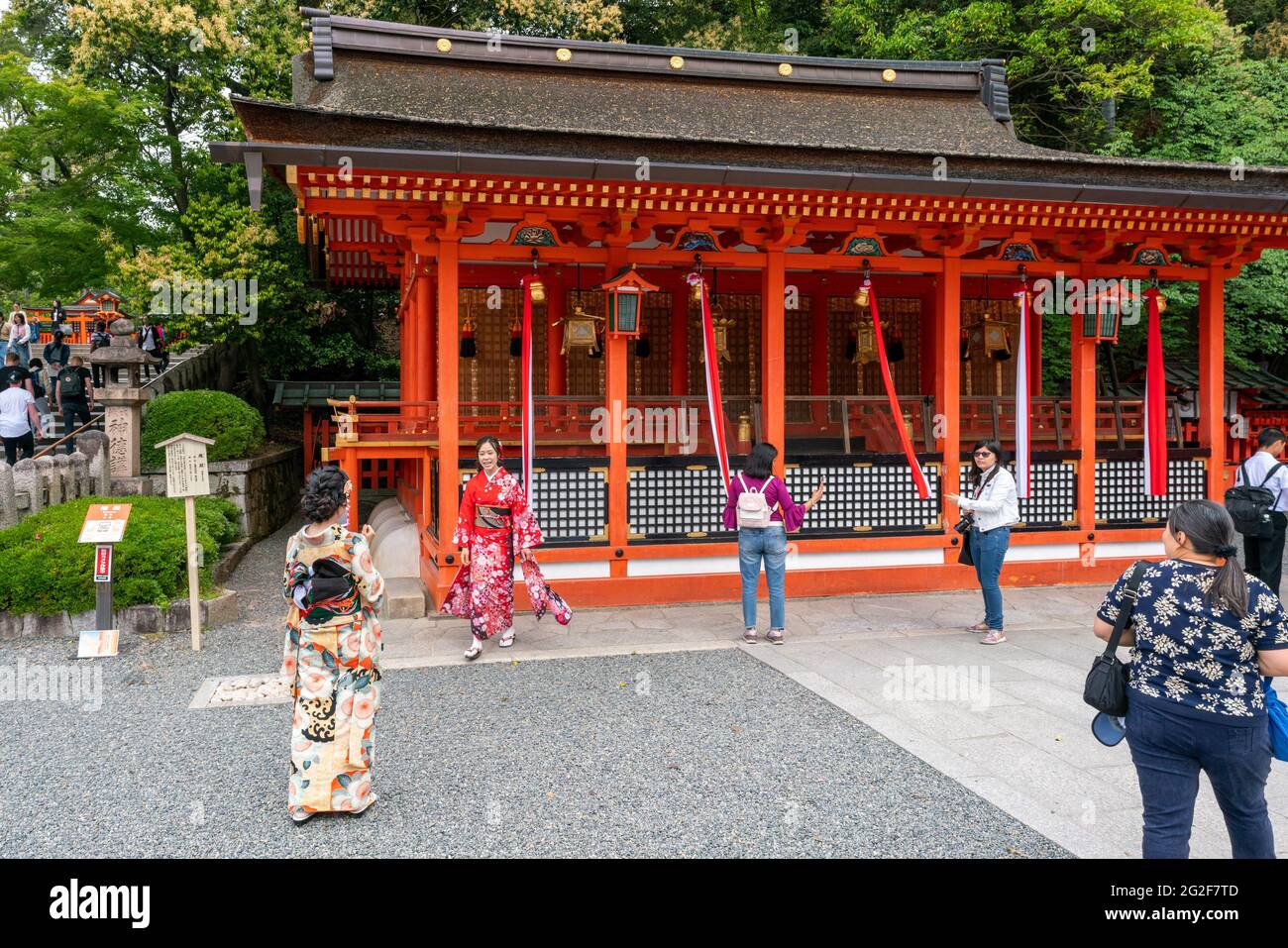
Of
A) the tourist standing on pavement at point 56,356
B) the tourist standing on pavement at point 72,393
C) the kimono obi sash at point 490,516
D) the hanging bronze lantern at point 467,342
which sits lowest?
the kimono obi sash at point 490,516

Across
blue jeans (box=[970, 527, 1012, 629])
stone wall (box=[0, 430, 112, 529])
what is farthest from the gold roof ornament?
stone wall (box=[0, 430, 112, 529])

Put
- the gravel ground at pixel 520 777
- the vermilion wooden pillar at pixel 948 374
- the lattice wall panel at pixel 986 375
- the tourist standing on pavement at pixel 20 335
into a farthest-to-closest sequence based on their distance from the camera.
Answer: the tourist standing on pavement at pixel 20 335, the lattice wall panel at pixel 986 375, the vermilion wooden pillar at pixel 948 374, the gravel ground at pixel 520 777

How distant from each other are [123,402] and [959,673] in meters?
11.2

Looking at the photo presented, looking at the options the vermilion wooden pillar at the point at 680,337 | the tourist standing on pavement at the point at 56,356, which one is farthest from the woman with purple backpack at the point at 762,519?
the tourist standing on pavement at the point at 56,356

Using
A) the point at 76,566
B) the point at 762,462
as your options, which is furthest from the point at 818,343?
the point at 76,566

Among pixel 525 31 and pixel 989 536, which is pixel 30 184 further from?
pixel 989 536

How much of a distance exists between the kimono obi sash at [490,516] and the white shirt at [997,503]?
4.08 metres

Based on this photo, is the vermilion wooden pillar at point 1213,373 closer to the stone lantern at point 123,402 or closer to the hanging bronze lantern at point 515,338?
the hanging bronze lantern at point 515,338

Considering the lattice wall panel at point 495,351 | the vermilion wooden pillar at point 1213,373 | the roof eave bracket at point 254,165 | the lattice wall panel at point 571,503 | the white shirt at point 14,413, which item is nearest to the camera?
the roof eave bracket at point 254,165

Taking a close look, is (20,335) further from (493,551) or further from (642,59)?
(493,551)

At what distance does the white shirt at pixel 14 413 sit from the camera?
11.9 meters

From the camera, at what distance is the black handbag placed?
3.28 meters

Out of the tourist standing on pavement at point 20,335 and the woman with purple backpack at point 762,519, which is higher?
the tourist standing on pavement at point 20,335

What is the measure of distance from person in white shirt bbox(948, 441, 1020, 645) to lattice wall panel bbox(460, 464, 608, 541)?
3615 millimetres
